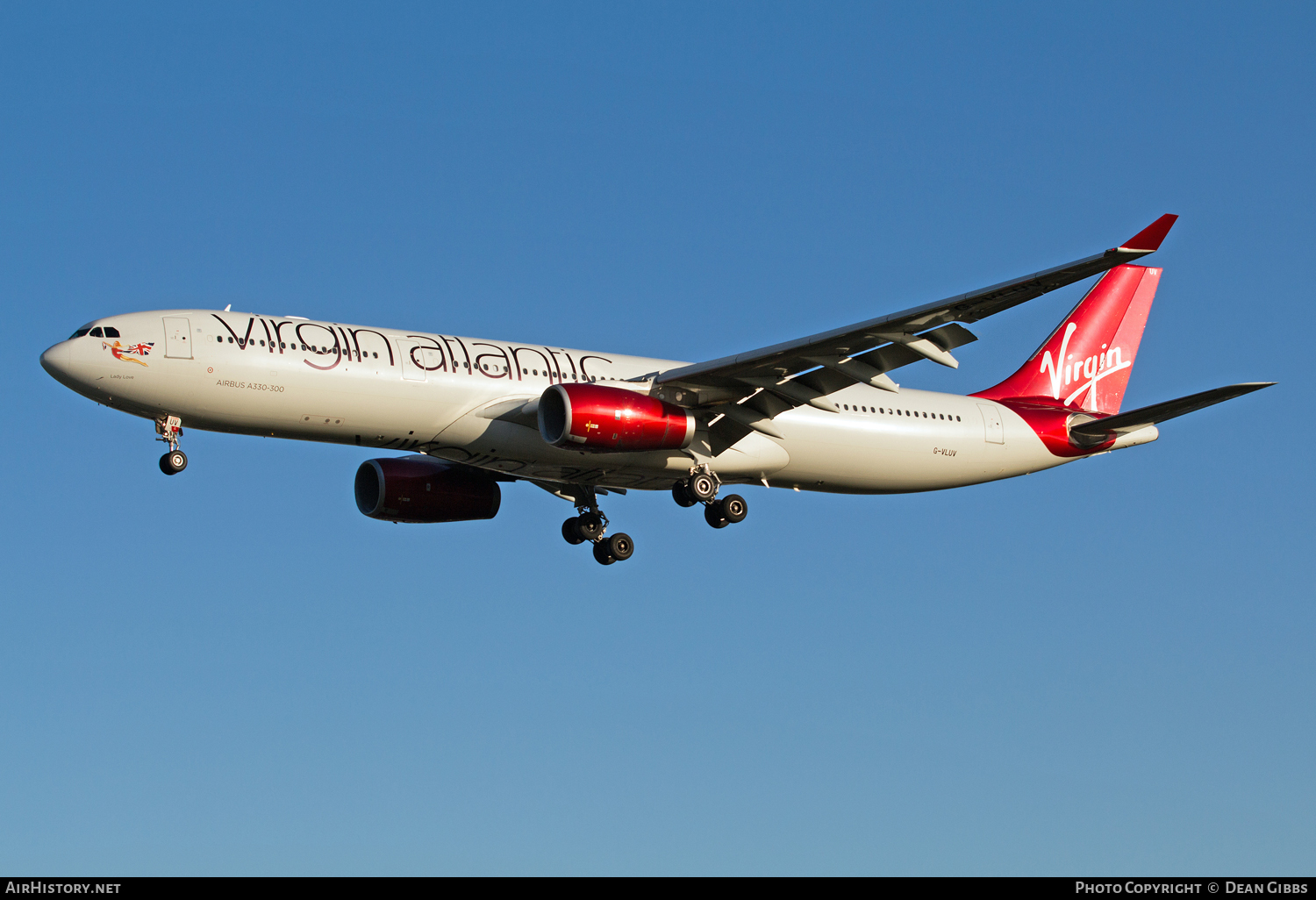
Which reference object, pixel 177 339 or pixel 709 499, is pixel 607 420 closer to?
pixel 709 499

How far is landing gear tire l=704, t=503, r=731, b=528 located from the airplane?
1.8 inches

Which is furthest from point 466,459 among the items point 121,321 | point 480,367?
point 121,321

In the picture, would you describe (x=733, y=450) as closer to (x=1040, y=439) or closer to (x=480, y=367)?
(x=480, y=367)

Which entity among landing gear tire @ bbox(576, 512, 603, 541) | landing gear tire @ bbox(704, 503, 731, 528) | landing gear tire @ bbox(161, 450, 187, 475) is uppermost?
landing gear tire @ bbox(576, 512, 603, 541)

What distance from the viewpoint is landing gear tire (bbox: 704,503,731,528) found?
39.6 m

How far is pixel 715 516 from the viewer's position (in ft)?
130

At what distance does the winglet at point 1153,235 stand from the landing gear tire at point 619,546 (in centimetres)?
1775

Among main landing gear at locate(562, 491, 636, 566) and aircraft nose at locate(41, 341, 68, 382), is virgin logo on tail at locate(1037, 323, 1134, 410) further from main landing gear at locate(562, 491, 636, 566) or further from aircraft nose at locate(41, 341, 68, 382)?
aircraft nose at locate(41, 341, 68, 382)

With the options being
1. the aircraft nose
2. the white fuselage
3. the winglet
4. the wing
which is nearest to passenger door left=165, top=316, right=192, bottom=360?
the white fuselage

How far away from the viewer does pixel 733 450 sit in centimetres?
3912

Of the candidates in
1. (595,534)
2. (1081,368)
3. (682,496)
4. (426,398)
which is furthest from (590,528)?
(1081,368)

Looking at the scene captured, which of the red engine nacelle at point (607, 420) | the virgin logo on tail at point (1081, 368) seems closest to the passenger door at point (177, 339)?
the red engine nacelle at point (607, 420)

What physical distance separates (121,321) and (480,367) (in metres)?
8.22

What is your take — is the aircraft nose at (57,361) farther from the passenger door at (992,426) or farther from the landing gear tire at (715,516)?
the passenger door at (992,426)
